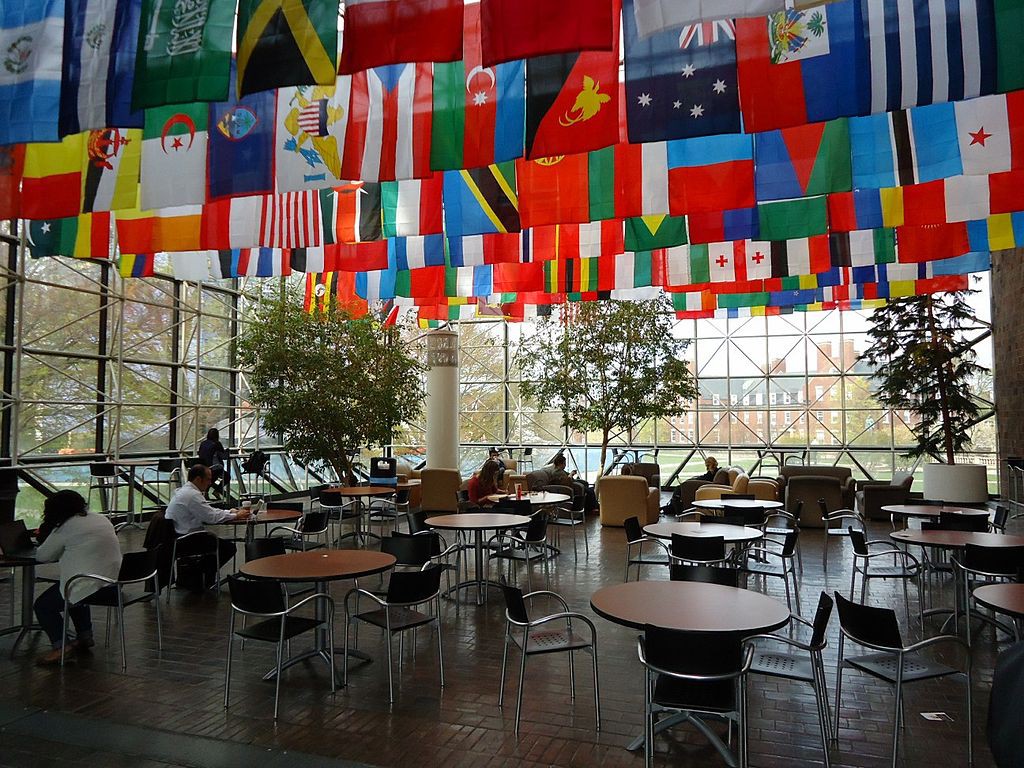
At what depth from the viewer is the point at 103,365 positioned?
13633 millimetres

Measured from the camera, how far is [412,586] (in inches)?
185

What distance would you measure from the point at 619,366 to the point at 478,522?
9114 mm

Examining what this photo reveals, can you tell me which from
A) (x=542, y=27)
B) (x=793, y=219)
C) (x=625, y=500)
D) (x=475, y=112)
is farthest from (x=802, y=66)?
(x=625, y=500)

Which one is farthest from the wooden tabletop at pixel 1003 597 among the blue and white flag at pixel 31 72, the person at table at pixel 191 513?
the blue and white flag at pixel 31 72

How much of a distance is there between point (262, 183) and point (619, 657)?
470 centimetres

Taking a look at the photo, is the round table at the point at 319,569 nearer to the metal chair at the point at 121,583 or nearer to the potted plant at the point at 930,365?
the metal chair at the point at 121,583

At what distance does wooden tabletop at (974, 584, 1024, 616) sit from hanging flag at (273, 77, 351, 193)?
5.13 metres

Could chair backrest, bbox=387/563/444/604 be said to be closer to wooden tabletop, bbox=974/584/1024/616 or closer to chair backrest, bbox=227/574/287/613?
chair backrest, bbox=227/574/287/613

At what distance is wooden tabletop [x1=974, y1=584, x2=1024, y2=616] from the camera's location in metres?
3.96

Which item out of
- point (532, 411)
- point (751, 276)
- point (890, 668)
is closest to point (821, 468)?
point (751, 276)

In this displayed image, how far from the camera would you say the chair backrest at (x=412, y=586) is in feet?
15.2

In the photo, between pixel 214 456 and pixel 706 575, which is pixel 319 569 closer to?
pixel 706 575

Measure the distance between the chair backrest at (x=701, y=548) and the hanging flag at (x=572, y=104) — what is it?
3.29m

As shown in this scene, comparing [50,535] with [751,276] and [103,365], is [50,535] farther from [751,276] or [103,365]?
[103,365]
